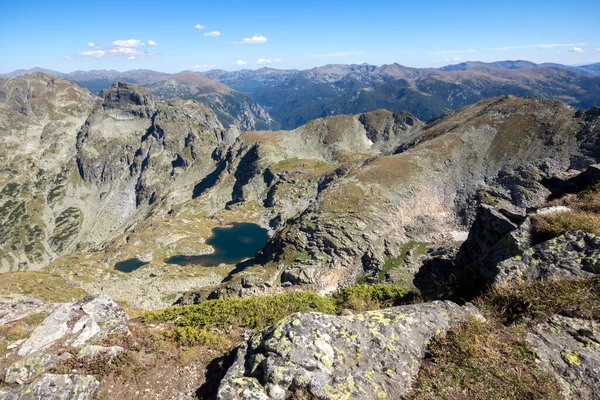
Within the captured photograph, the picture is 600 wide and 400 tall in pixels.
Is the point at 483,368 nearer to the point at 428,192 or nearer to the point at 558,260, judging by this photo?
the point at 558,260

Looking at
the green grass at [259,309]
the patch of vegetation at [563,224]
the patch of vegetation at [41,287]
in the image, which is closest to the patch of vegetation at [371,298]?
the green grass at [259,309]

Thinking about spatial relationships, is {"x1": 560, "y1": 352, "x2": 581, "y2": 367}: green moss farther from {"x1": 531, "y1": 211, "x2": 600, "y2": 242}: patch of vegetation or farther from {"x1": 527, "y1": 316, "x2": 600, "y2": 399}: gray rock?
{"x1": 531, "y1": 211, "x2": 600, "y2": 242}: patch of vegetation

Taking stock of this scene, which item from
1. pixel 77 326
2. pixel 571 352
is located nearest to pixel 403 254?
pixel 571 352

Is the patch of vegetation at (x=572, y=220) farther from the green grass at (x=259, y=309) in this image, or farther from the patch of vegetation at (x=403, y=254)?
the patch of vegetation at (x=403, y=254)

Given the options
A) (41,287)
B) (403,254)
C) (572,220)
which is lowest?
(41,287)

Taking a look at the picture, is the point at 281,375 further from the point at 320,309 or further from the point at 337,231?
the point at 337,231

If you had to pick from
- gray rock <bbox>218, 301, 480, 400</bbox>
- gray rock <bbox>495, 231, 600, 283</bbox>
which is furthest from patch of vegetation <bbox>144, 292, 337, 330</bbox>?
gray rock <bbox>495, 231, 600, 283</bbox>

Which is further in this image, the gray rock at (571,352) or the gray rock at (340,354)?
the gray rock at (340,354)
